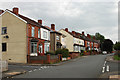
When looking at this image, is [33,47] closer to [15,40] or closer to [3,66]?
[15,40]

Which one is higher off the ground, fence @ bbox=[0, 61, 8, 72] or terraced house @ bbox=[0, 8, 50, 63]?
terraced house @ bbox=[0, 8, 50, 63]

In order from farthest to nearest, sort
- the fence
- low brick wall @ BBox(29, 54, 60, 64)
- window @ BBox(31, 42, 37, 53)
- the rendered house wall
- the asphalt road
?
window @ BBox(31, 42, 37, 53) → the rendered house wall → low brick wall @ BBox(29, 54, 60, 64) → the fence → the asphalt road

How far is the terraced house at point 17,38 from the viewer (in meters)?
26.2

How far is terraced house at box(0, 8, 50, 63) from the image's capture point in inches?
1032

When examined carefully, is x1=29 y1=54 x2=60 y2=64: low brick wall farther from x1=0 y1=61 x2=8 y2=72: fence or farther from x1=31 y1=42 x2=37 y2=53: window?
x1=0 y1=61 x2=8 y2=72: fence

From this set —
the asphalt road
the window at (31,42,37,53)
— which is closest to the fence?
the asphalt road

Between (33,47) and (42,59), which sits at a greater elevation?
(33,47)

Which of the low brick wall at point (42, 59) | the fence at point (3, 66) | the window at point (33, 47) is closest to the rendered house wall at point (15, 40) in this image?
the low brick wall at point (42, 59)

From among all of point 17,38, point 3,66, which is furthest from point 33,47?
point 3,66

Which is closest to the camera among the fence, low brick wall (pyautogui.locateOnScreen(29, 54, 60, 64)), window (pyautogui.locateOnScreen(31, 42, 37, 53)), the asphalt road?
the asphalt road

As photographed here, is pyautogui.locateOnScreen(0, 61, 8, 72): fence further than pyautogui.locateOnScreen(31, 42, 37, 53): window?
No

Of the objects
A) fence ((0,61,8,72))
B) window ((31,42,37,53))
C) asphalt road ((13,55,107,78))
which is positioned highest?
window ((31,42,37,53))

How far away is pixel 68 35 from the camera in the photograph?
5766 cm

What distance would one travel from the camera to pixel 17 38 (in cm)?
2675
